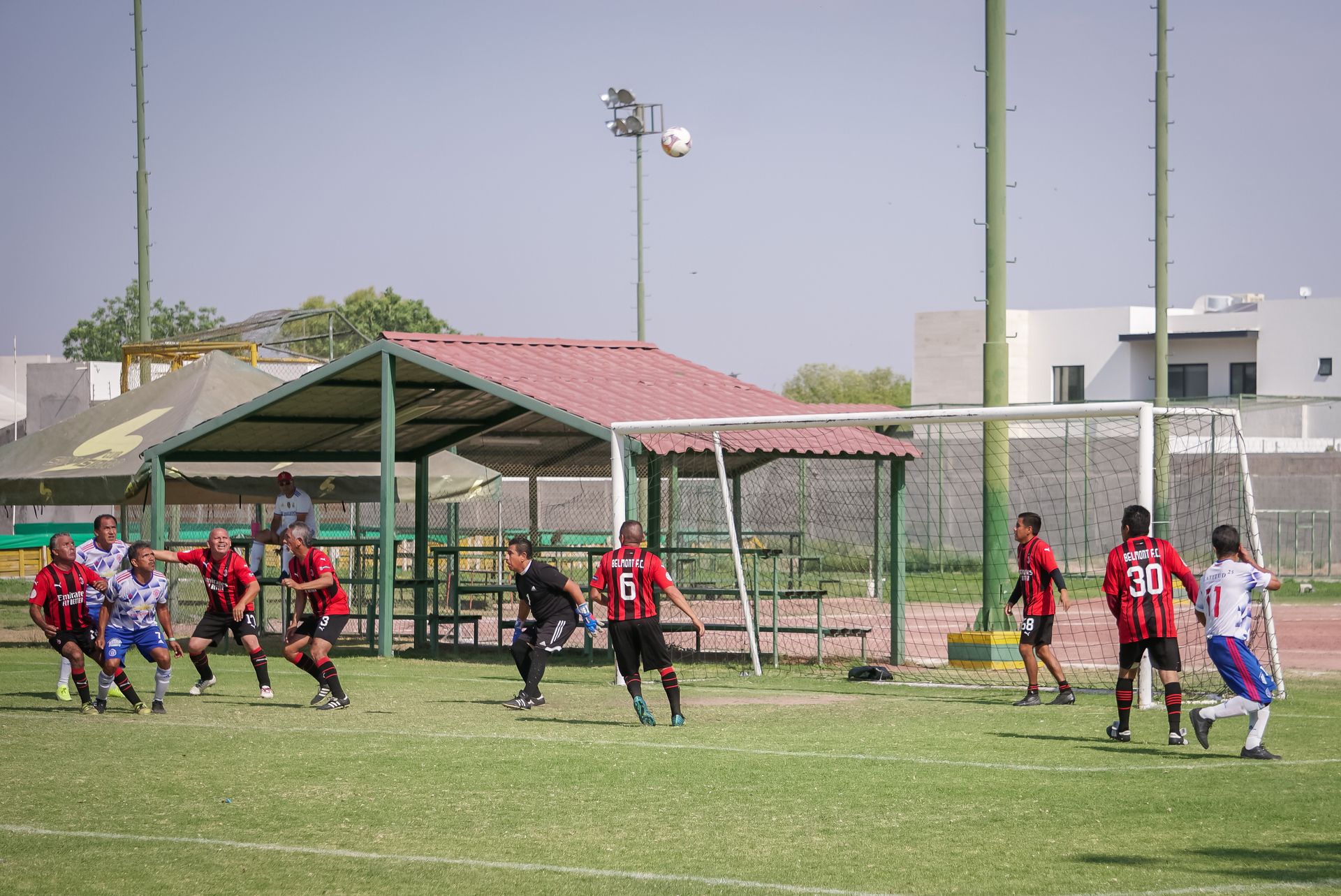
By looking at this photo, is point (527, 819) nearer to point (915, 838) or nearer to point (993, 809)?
point (915, 838)

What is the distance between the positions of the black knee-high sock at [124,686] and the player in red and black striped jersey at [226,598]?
919 mm

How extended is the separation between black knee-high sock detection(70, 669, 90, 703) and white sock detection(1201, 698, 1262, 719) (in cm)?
895

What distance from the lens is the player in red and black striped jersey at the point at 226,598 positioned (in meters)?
13.0

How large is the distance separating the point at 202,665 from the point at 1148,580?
857 cm

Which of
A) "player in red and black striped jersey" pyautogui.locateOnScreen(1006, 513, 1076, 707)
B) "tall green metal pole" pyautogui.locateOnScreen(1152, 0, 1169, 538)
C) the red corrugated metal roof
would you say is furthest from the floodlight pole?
"player in red and black striped jersey" pyautogui.locateOnScreen(1006, 513, 1076, 707)

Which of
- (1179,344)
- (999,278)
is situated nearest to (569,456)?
(999,278)

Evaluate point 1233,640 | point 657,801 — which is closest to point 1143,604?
point 1233,640

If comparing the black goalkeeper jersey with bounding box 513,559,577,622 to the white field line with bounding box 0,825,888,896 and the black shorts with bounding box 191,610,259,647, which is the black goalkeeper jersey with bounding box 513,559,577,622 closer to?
the black shorts with bounding box 191,610,259,647

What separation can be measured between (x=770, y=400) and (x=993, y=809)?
36.6ft

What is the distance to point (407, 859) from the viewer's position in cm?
668

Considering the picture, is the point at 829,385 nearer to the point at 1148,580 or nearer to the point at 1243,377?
the point at 1243,377

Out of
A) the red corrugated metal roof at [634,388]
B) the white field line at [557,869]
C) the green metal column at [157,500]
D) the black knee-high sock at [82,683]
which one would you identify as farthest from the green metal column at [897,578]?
the white field line at [557,869]

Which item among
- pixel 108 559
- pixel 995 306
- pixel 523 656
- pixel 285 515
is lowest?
pixel 523 656

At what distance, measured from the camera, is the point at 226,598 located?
13.2 meters
